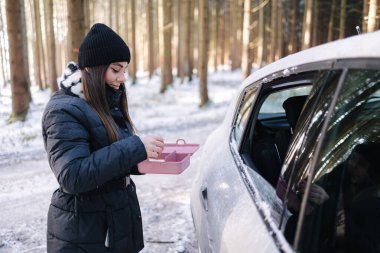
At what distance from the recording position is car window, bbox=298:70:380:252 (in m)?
1.52

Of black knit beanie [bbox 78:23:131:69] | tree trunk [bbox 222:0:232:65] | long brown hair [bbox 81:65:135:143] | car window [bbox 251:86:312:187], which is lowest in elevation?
tree trunk [bbox 222:0:232:65]

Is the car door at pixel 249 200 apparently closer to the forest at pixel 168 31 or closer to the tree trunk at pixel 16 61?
the forest at pixel 168 31

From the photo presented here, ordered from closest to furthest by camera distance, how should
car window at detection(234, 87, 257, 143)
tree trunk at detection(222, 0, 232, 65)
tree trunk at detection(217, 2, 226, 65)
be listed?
1. car window at detection(234, 87, 257, 143)
2. tree trunk at detection(217, 2, 226, 65)
3. tree trunk at detection(222, 0, 232, 65)

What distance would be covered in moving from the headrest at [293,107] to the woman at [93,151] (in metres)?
1.27

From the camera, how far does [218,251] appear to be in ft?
7.07

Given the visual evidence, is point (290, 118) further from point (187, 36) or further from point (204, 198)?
point (187, 36)

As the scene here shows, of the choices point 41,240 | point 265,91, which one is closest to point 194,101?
point 41,240

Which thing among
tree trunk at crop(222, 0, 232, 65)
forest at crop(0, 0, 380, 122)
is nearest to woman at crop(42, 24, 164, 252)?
Answer: forest at crop(0, 0, 380, 122)

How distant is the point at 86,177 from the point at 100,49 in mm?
693

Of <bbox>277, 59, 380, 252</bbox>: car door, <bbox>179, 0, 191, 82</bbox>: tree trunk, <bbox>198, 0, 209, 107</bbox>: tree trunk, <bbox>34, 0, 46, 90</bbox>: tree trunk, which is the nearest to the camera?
<bbox>277, 59, 380, 252</bbox>: car door

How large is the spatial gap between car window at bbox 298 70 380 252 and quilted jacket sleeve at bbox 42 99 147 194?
2.87ft

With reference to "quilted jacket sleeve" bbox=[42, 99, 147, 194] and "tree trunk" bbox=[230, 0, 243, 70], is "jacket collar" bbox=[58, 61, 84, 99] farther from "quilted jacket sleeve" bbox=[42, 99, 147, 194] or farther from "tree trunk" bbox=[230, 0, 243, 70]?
"tree trunk" bbox=[230, 0, 243, 70]

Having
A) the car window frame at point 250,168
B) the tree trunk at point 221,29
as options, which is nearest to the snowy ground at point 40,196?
the car window frame at point 250,168

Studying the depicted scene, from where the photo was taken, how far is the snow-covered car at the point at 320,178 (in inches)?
59.4
